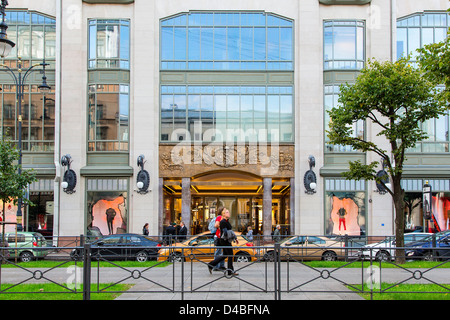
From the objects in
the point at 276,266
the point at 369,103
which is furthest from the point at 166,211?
the point at 276,266

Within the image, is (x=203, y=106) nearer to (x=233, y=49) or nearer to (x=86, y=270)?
(x=233, y=49)

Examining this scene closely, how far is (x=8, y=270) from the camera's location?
1486 cm

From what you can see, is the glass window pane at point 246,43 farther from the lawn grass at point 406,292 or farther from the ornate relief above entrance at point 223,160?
the lawn grass at point 406,292

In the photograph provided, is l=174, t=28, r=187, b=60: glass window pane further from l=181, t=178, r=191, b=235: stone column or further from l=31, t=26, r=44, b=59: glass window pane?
l=31, t=26, r=44, b=59: glass window pane

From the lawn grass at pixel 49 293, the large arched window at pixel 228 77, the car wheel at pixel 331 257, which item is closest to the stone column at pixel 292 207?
the large arched window at pixel 228 77

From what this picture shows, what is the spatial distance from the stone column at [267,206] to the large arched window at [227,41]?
6.78m

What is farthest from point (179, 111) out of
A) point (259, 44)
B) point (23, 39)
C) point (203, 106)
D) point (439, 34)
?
point (439, 34)

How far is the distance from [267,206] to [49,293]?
61.3 feet

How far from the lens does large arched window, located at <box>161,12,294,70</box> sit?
29.2 metres

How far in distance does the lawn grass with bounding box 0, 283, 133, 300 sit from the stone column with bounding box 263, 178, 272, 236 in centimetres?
1698

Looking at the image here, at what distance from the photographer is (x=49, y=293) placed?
11391 mm

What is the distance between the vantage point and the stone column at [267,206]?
28.6 m

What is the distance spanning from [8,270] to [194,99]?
53.9 ft
